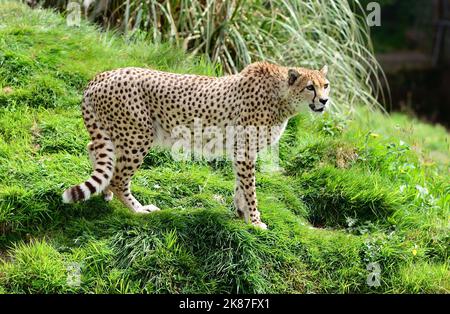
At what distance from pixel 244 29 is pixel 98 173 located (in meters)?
2.55

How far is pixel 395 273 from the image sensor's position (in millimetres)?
4109

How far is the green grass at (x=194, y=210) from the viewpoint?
12.7ft

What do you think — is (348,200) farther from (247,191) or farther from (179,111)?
(179,111)

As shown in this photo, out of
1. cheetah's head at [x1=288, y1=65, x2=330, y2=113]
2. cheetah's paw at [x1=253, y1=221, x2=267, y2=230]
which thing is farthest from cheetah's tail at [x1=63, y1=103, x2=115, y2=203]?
cheetah's head at [x1=288, y1=65, x2=330, y2=113]

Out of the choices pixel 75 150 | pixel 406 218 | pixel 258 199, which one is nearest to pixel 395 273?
pixel 406 218

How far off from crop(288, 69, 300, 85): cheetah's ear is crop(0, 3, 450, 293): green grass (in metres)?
0.77

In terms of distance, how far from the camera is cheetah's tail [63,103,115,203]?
390cm

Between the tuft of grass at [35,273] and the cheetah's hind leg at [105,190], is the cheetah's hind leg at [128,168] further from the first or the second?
the tuft of grass at [35,273]

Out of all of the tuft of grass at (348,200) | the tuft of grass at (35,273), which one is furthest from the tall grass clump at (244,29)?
the tuft of grass at (35,273)

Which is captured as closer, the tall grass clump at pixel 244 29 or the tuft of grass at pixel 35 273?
the tuft of grass at pixel 35 273

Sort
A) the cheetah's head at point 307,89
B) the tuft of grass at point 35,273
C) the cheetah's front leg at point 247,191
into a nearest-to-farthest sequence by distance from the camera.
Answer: the tuft of grass at point 35,273 < the cheetah's head at point 307,89 < the cheetah's front leg at point 247,191

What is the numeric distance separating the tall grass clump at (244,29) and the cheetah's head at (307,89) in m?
1.84

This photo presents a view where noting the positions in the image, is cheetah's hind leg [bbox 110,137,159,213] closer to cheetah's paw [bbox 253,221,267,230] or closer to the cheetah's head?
cheetah's paw [bbox 253,221,267,230]

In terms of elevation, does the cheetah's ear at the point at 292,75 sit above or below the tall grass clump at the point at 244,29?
above
